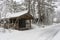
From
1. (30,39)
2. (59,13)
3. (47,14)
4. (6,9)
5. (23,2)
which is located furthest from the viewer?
(59,13)

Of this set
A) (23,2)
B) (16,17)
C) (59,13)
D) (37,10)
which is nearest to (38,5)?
(37,10)

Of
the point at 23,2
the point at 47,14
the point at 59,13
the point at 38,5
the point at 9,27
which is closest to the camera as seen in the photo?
the point at 9,27

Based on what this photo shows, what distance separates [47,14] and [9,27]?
822 centimetres

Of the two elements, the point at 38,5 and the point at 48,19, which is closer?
the point at 38,5

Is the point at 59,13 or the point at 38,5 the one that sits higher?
the point at 38,5

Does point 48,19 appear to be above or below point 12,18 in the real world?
below

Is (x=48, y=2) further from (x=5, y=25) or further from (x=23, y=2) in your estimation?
(x=5, y=25)

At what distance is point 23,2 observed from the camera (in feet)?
79.7

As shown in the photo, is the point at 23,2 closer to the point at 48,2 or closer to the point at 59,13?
the point at 48,2

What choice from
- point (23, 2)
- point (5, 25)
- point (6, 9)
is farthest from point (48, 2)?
point (5, 25)

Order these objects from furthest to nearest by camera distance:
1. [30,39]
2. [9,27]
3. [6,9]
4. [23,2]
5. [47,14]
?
1. [23,2]
2. [47,14]
3. [6,9]
4. [9,27]
5. [30,39]

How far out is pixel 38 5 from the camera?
2102cm

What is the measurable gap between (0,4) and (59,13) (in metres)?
15.7

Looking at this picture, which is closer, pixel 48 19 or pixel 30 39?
pixel 30 39
